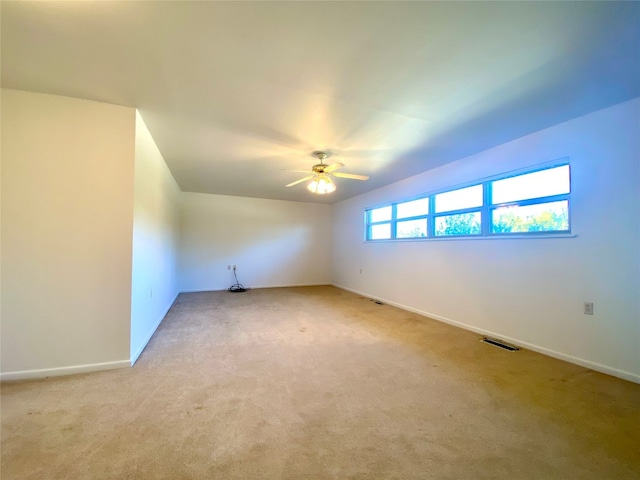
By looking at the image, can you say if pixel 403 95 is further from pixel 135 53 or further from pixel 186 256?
pixel 186 256

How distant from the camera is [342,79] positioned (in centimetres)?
195

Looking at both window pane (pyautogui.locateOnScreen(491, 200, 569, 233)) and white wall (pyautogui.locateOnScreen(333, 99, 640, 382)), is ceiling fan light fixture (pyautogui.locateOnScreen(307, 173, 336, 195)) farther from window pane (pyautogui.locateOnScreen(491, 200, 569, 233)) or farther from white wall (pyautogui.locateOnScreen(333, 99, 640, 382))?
window pane (pyautogui.locateOnScreen(491, 200, 569, 233))

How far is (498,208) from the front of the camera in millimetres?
3338

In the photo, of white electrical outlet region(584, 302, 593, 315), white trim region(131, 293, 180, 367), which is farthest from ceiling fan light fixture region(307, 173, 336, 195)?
white electrical outlet region(584, 302, 593, 315)

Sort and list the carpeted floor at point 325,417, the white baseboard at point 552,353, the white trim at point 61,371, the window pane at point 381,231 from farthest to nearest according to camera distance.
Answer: the window pane at point 381,231 → the white baseboard at point 552,353 → the white trim at point 61,371 → the carpeted floor at point 325,417

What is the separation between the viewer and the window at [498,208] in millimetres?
2779

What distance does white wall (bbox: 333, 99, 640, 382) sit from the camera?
2281 mm

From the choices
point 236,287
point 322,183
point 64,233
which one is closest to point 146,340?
point 64,233

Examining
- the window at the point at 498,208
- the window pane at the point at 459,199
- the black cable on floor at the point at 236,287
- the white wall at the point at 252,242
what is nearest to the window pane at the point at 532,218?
the window at the point at 498,208

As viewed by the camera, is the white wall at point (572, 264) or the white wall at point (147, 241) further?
the white wall at point (147, 241)

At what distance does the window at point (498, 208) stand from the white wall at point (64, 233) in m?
4.18

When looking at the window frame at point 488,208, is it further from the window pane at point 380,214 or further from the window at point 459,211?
the window pane at point 380,214

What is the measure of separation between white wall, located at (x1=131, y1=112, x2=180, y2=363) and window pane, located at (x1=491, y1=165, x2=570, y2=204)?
4.26 metres

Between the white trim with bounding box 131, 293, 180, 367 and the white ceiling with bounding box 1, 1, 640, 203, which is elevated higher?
the white ceiling with bounding box 1, 1, 640, 203
